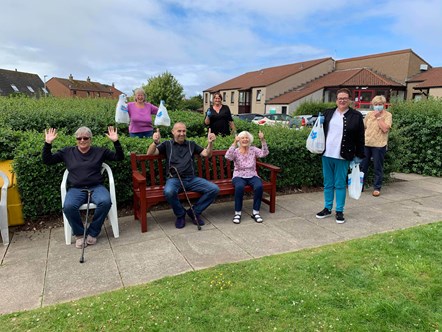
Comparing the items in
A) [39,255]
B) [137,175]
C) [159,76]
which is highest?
[159,76]

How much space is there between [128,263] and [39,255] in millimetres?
1057

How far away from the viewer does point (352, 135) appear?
4.51m

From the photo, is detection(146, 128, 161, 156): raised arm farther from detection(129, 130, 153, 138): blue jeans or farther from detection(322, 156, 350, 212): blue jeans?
detection(322, 156, 350, 212): blue jeans

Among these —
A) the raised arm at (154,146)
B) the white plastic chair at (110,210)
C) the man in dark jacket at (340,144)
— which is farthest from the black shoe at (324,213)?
the white plastic chair at (110,210)

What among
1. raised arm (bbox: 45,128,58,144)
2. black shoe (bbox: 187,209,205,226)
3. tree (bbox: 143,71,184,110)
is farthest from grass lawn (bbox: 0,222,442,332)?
tree (bbox: 143,71,184,110)

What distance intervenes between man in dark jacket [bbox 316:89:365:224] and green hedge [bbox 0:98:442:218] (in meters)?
1.34

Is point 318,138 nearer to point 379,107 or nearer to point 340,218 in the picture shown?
point 340,218

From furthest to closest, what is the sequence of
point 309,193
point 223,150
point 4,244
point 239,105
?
point 239,105, point 309,193, point 223,150, point 4,244

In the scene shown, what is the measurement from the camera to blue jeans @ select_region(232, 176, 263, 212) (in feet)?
15.6

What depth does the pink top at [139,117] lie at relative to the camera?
6027mm

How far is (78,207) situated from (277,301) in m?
2.45

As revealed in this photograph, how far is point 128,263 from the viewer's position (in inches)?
139

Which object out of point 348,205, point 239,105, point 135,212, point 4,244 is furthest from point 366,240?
point 239,105

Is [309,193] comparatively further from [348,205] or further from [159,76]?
[159,76]
